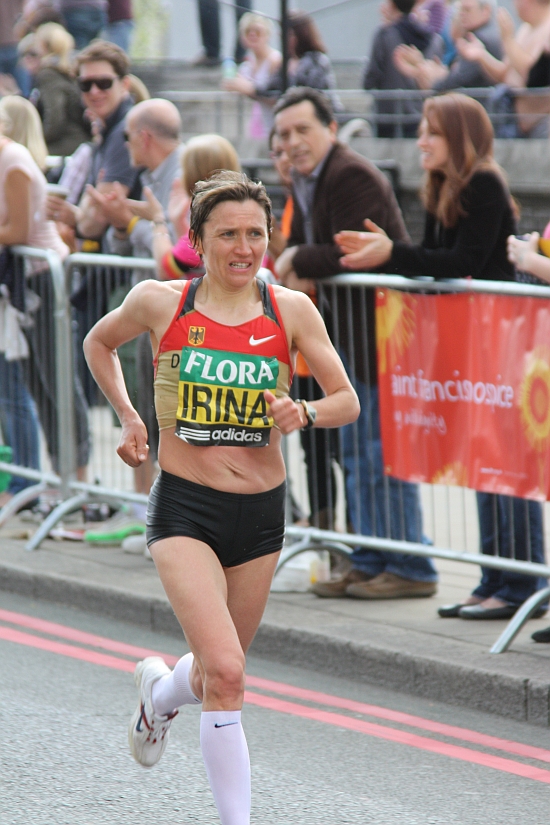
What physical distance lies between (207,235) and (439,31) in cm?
1038

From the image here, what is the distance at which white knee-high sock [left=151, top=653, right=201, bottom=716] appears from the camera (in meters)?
4.28

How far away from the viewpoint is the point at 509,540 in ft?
20.7

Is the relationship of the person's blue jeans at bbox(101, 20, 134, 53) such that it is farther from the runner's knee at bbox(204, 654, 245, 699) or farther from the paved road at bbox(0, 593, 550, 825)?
the runner's knee at bbox(204, 654, 245, 699)

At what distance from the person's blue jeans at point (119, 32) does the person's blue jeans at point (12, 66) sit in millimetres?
1065

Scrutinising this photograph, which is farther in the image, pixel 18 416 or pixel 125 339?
pixel 18 416

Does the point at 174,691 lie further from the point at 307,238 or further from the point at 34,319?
the point at 34,319

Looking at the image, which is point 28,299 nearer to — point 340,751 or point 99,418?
point 99,418

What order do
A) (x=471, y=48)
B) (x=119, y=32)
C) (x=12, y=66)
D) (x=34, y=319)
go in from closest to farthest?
(x=34, y=319) → (x=471, y=48) → (x=119, y=32) → (x=12, y=66)

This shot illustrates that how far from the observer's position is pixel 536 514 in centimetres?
615

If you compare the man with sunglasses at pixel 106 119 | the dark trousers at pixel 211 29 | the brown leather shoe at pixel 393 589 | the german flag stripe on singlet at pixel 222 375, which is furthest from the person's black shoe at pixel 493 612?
the dark trousers at pixel 211 29

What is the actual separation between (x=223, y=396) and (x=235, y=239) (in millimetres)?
462

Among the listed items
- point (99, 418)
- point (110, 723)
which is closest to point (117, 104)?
point (99, 418)

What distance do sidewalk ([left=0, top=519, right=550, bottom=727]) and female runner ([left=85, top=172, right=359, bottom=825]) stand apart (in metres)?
1.56

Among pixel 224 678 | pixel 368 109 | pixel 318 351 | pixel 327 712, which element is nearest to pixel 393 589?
pixel 327 712
